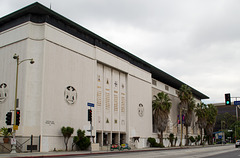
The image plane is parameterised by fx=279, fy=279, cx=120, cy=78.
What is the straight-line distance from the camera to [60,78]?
35.6 meters

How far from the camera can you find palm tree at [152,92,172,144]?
2234 inches

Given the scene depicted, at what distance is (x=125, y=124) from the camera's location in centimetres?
4853

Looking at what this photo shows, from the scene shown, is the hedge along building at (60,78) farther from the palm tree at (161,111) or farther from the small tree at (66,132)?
the palm tree at (161,111)

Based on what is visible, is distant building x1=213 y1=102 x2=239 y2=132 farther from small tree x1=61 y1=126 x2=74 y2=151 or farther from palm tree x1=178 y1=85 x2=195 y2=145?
A: small tree x1=61 y1=126 x2=74 y2=151

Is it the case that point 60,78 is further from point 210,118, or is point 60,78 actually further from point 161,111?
point 210,118

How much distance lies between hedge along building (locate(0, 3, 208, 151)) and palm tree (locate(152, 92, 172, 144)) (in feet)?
30.2

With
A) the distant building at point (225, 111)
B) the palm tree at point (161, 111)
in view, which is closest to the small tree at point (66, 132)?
the palm tree at point (161, 111)

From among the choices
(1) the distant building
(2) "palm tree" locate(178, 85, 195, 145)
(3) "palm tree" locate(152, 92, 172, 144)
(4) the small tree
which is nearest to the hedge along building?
(4) the small tree

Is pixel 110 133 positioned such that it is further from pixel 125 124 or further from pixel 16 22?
pixel 16 22

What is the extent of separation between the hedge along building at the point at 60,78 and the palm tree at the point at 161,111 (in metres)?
9.20

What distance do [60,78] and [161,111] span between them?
28.3 m

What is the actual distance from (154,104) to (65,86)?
1076 inches

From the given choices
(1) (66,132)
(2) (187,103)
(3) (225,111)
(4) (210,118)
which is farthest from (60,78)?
(3) (225,111)

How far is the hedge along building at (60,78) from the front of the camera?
32719mm
